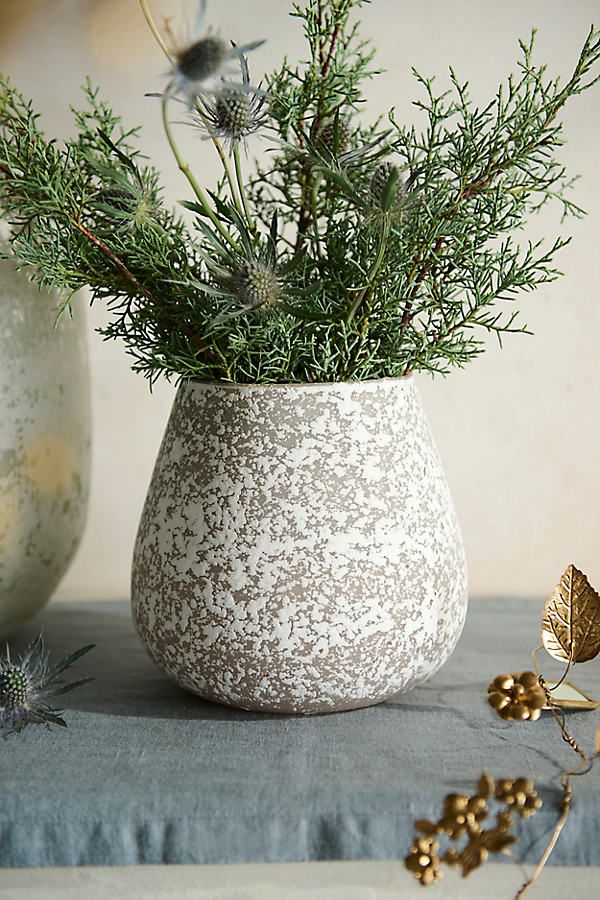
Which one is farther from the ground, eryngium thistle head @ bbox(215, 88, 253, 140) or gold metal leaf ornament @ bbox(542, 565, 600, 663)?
eryngium thistle head @ bbox(215, 88, 253, 140)

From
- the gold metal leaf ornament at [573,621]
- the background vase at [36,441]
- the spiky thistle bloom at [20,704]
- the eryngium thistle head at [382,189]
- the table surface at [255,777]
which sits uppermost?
the eryngium thistle head at [382,189]

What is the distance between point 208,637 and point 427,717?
14cm

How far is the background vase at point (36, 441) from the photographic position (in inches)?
22.5

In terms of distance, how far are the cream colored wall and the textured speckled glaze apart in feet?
1.06

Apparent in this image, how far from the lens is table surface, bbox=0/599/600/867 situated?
43 cm

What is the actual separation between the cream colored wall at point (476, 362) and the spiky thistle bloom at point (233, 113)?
1.07ft

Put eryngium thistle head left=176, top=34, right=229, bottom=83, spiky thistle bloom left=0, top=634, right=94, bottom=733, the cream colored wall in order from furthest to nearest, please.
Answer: the cream colored wall < spiky thistle bloom left=0, top=634, right=94, bottom=733 < eryngium thistle head left=176, top=34, right=229, bottom=83

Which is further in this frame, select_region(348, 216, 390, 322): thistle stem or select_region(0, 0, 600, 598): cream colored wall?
select_region(0, 0, 600, 598): cream colored wall

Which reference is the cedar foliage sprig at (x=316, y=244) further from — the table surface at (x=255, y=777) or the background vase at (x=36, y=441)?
the table surface at (x=255, y=777)

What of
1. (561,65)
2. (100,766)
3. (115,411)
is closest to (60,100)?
(115,411)

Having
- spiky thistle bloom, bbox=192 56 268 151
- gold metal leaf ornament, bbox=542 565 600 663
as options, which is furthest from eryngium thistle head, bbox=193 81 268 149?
gold metal leaf ornament, bbox=542 565 600 663

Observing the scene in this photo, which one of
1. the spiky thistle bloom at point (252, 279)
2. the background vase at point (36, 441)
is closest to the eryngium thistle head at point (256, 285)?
the spiky thistle bloom at point (252, 279)

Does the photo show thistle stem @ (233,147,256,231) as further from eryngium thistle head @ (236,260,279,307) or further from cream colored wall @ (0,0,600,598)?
cream colored wall @ (0,0,600,598)

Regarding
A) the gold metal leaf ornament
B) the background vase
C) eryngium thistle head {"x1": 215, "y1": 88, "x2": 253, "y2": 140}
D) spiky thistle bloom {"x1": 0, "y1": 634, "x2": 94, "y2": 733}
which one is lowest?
spiky thistle bloom {"x1": 0, "y1": 634, "x2": 94, "y2": 733}
